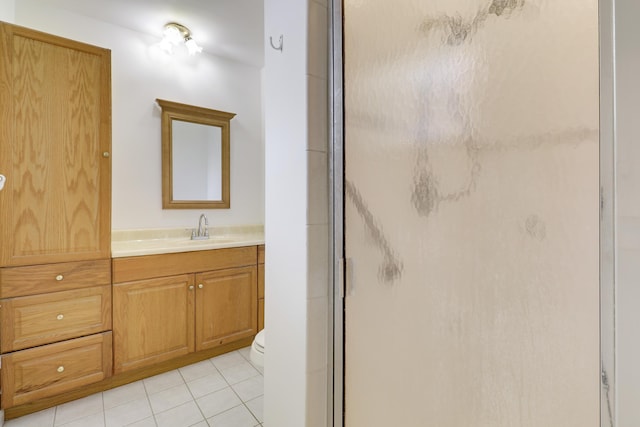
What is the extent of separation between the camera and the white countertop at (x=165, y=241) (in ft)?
6.60

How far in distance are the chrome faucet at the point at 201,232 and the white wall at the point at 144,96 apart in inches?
1.8

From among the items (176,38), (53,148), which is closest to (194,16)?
(176,38)

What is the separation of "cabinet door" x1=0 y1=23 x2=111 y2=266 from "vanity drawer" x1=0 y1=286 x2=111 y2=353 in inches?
8.5

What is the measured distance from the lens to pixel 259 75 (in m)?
3.03

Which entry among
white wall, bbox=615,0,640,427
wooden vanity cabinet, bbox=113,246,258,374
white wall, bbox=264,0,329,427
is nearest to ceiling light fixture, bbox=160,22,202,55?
wooden vanity cabinet, bbox=113,246,258,374

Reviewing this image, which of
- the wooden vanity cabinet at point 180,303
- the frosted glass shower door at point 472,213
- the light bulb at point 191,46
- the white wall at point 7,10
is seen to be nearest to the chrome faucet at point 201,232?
the wooden vanity cabinet at point 180,303

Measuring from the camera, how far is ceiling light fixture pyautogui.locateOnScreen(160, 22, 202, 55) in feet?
7.41

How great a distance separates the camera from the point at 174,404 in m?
1.77

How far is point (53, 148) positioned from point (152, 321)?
47.6 inches

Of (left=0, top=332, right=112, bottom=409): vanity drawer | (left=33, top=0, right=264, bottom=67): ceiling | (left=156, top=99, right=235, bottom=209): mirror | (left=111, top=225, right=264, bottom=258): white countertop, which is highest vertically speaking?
(left=33, top=0, right=264, bottom=67): ceiling

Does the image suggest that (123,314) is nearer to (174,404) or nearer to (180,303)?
(180,303)

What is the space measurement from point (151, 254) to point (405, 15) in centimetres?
200

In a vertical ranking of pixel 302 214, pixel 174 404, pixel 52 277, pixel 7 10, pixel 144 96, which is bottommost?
pixel 174 404

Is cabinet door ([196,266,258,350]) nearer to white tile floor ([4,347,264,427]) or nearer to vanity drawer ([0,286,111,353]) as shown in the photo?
white tile floor ([4,347,264,427])
